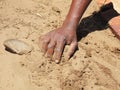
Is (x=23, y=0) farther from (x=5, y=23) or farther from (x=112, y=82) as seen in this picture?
(x=112, y=82)

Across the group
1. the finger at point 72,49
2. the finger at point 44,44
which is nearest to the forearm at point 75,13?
the finger at point 72,49

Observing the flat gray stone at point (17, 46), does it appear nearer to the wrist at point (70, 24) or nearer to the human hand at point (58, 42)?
the human hand at point (58, 42)

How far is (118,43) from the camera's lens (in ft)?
12.4

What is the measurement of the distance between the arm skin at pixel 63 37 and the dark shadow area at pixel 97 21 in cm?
22

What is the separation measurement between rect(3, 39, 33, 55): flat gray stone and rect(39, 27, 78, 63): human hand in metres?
0.13

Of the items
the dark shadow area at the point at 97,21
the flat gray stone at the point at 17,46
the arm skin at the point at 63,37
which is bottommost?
the dark shadow area at the point at 97,21

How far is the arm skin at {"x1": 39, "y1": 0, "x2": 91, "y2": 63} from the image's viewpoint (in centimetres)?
328

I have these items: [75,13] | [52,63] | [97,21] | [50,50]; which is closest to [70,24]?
[75,13]

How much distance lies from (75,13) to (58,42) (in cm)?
40

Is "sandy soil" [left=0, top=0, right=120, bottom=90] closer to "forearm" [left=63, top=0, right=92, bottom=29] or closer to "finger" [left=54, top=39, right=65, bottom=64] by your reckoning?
"finger" [left=54, top=39, right=65, bottom=64]

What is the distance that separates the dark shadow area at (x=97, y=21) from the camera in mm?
3803

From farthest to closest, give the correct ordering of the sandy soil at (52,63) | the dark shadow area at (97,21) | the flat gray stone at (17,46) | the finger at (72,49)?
the dark shadow area at (97,21) → the finger at (72,49) → the flat gray stone at (17,46) → the sandy soil at (52,63)

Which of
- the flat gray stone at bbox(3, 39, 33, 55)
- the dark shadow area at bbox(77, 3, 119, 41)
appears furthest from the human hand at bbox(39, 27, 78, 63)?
the dark shadow area at bbox(77, 3, 119, 41)

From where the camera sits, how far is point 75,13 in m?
3.57
